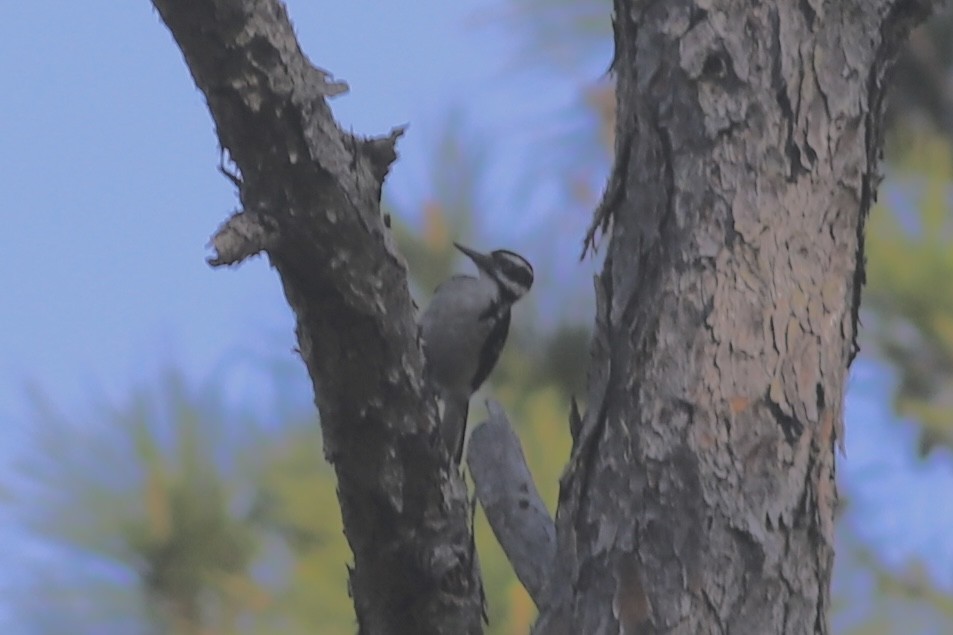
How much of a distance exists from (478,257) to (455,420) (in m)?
0.36

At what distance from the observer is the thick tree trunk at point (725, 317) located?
3.67 feet

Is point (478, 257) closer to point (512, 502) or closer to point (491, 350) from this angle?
point (491, 350)

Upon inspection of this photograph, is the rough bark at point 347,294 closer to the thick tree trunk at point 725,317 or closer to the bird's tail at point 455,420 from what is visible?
the thick tree trunk at point 725,317

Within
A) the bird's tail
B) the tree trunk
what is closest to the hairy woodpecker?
the bird's tail

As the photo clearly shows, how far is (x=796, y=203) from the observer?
4.00 ft

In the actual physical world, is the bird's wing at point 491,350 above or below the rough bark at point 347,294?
above

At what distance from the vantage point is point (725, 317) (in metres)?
1.18

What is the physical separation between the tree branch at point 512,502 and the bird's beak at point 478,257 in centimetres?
51

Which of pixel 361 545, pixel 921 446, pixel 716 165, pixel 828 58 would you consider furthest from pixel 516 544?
pixel 921 446

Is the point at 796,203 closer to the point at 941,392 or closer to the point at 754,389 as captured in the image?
the point at 754,389

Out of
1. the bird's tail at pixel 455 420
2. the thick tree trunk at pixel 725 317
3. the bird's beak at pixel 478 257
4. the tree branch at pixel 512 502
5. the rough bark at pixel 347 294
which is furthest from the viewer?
the bird's beak at pixel 478 257

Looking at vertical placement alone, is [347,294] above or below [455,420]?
below

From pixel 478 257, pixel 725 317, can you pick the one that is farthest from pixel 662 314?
pixel 478 257

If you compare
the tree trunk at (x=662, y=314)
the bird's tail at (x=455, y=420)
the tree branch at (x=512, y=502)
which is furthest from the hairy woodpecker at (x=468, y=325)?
the tree trunk at (x=662, y=314)
